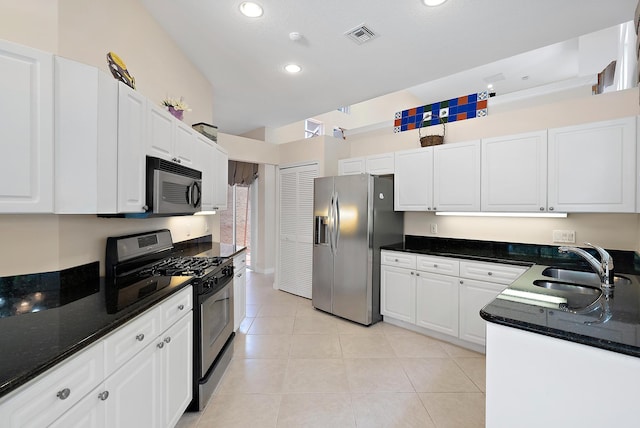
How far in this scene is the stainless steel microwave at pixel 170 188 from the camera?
188cm

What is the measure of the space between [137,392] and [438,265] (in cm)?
275

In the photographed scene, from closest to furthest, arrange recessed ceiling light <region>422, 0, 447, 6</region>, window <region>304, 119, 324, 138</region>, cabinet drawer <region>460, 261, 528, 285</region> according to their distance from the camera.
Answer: recessed ceiling light <region>422, 0, 447, 6</region>, cabinet drawer <region>460, 261, 528, 285</region>, window <region>304, 119, 324, 138</region>

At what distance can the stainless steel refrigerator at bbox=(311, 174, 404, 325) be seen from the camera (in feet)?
11.2

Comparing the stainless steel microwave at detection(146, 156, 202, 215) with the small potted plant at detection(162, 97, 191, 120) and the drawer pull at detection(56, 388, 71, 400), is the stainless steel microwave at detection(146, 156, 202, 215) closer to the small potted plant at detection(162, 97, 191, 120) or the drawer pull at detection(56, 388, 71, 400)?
the small potted plant at detection(162, 97, 191, 120)

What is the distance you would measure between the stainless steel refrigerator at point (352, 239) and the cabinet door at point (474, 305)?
99 cm

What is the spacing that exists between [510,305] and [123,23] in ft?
10.2

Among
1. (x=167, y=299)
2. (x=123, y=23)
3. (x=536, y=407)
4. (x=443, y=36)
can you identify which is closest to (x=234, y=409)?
(x=167, y=299)

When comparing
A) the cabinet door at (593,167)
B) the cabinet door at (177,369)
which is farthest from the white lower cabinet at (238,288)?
the cabinet door at (593,167)

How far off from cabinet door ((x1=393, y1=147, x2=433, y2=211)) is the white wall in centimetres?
264

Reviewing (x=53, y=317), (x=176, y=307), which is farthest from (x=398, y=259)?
(x=53, y=317)

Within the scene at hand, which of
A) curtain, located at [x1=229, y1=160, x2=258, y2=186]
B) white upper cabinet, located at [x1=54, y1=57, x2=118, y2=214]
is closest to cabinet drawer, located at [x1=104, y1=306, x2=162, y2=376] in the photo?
white upper cabinet, located at [x1=54, y1=57, x2=118, y2=214]

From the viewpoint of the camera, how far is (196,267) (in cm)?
220

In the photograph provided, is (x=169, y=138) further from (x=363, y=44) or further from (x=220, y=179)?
(x=363, y=44)

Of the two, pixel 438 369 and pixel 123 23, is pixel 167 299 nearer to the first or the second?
pixel 123 23
